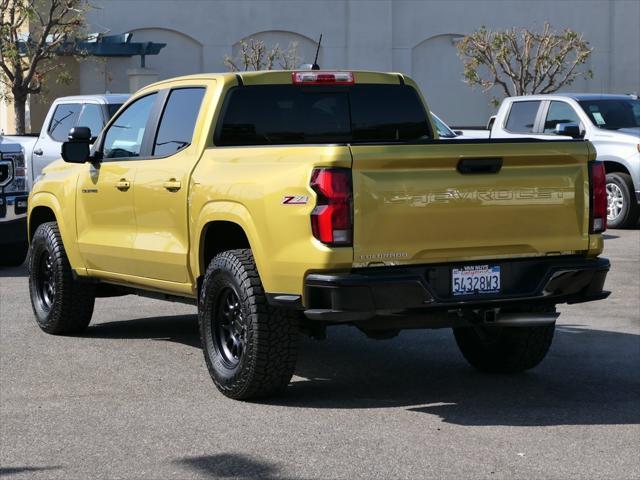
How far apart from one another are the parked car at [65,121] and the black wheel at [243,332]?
8701 mm

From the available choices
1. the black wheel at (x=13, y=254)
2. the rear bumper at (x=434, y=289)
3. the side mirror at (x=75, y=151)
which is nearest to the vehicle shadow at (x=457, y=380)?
the rear bumper at (x=434, y=289)

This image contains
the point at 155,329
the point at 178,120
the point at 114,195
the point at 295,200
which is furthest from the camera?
the point at 155,329

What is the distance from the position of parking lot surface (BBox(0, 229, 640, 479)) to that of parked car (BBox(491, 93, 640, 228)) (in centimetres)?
855

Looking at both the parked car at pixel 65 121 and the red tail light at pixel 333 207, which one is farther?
the parked car at pixel 65 121

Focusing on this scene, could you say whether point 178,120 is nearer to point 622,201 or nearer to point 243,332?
point 243,332

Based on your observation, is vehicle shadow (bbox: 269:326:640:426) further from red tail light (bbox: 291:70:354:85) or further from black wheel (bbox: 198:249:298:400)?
red tail light (bbox: 291:70:354:85)

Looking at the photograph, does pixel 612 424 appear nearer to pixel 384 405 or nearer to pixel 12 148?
pixel 384 405

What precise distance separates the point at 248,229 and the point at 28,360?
240cm

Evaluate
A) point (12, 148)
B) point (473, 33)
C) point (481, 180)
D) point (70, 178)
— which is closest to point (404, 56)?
point (473, 33)

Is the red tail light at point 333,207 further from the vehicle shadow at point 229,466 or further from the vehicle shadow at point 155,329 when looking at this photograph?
the vehicle shadow at point 155,329

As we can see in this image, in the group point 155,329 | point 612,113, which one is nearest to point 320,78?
point 155,329

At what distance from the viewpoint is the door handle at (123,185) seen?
8977mm

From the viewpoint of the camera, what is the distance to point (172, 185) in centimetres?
838

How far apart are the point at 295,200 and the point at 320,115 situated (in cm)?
182
